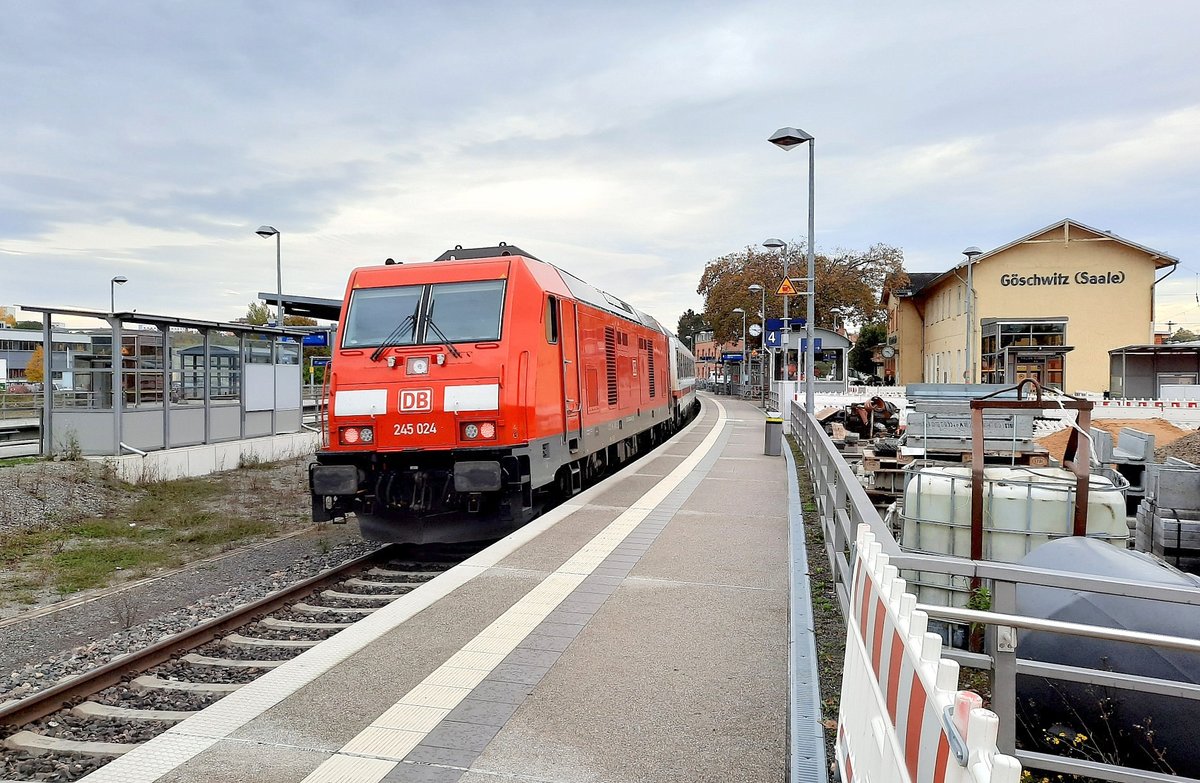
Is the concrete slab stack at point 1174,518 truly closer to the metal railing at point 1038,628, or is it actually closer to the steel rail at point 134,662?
the metal railing at point 1038,628

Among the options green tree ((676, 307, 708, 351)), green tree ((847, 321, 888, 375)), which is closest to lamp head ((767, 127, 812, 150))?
green tree ((847, 321, 888, 375))

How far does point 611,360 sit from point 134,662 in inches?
345

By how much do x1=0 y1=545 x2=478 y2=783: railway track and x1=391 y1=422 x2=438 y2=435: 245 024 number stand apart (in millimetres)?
1570

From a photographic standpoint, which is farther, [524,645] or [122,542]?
[122,542]

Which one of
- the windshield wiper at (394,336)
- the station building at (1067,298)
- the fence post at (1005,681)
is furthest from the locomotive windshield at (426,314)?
the station building at (1067,298)

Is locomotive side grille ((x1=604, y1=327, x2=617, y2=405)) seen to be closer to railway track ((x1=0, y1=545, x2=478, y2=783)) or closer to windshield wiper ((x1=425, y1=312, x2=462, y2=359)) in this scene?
windshield wiper ((x1=425, y1=312, x2=462, y2=359))

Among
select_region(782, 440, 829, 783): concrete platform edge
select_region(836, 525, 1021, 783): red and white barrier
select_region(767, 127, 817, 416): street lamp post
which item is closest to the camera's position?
select_region(836, 525, 1021, 783): red and white barrier

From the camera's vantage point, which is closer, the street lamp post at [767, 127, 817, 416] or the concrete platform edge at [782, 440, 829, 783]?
the concrete platform edge at [782, 440, 829, 783]

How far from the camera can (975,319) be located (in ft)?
143

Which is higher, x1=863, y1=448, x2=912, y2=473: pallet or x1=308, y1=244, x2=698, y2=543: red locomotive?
x1=308, y1=244, x2=698, y2=543: red locomotive

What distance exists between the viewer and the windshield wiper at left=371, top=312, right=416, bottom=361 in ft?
33.7

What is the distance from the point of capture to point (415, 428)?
386 inches

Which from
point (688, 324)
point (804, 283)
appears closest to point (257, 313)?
point (804, 283)

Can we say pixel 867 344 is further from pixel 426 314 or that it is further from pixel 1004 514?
pixel 1004 514
